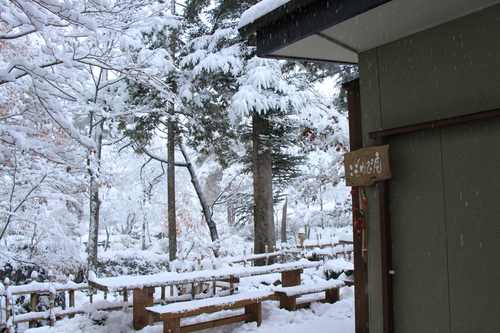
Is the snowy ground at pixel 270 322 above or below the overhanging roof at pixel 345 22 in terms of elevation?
below

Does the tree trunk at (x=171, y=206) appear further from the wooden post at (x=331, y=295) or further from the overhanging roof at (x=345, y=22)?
the overhanging roof at (x=345, y=22)

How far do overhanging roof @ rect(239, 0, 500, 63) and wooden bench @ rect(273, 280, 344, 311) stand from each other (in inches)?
143

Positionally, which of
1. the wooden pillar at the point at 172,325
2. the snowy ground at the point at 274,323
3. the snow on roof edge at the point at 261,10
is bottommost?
the snowy ground at the point at 274,323

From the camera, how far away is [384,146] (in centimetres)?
408

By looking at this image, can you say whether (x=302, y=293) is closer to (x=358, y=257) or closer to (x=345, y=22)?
(x=358, y=257)

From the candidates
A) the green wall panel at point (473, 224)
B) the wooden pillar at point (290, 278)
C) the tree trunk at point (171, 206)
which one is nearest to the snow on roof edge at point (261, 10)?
the green wall panel at point (473, 224)

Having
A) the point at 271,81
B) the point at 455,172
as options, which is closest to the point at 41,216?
the point at 271,81

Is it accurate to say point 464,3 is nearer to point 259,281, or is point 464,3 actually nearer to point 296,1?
point 296,1

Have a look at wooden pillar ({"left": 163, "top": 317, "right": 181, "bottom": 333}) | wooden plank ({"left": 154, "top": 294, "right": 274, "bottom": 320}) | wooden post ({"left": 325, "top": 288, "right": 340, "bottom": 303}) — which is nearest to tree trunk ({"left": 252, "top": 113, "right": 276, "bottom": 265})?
wooden post ({"left": 325, "top": 288, "right": 340, "bottom": 303})

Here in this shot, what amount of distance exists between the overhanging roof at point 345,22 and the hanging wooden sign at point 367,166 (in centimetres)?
120

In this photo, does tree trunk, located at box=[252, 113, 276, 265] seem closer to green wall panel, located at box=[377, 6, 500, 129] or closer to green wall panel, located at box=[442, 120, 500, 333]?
green wall panel, located at box=[377, 6, 500, 129]

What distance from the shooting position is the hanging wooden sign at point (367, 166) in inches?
160

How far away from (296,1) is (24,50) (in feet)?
27.4

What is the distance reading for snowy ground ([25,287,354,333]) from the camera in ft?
18.2
